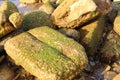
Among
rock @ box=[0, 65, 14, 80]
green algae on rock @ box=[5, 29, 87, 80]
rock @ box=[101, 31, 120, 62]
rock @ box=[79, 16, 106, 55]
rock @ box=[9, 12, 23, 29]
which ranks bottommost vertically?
rock @ box=[0, 65, 14, 80]

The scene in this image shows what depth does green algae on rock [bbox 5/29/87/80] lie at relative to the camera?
7586 mm

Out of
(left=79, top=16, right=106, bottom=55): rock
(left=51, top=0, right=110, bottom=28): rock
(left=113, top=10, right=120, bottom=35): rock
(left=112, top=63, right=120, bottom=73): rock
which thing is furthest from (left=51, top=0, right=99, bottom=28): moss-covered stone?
(left=112, top=63, right=120, bottom=73): rock

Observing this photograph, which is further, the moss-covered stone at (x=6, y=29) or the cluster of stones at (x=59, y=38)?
the moss-covered stone at (x=6, y=29)

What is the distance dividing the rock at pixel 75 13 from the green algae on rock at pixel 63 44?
2.77ft

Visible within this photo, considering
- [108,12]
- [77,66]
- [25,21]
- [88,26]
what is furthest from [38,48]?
[108,12]

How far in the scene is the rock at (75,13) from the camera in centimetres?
950

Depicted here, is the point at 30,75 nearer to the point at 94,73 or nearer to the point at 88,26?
the point at 94,73

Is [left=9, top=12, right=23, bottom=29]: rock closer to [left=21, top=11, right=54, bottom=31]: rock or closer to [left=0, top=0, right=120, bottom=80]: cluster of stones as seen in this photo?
[left=0, top=0, right=120, bottom=80]: cluster of stones

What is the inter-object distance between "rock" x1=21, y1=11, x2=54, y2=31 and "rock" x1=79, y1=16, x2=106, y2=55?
1.27 metres

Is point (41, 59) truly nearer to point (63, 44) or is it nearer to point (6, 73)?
point (63, 44)

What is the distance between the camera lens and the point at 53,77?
24.4 feet

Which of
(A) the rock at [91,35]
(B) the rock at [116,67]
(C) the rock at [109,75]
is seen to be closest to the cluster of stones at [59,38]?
(A) the rock at [91,35]

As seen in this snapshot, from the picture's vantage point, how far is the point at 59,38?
8.80m

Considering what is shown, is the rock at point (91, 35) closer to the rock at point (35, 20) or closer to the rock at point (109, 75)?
the rock at point (109, 75)
